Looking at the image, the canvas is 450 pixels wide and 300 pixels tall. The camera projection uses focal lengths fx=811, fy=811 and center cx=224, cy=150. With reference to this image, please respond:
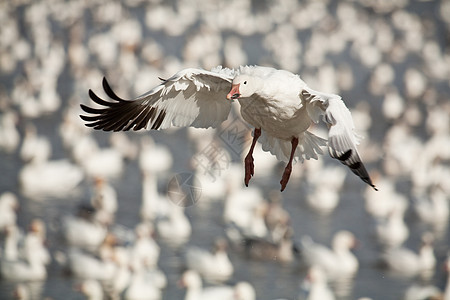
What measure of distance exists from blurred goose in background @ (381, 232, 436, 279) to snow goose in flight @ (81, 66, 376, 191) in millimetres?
8949

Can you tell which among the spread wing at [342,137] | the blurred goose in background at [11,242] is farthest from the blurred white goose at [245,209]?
the spread wing at [342,137]

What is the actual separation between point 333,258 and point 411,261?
1588 millimetres

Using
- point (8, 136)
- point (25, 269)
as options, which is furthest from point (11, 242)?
point (8, 136)

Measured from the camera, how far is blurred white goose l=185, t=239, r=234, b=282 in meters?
15.9

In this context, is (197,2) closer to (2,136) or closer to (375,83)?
(375,83)

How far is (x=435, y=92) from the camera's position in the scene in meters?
29.3

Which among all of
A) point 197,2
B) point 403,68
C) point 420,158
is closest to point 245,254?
point 420,158

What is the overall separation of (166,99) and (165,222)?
35.7ft

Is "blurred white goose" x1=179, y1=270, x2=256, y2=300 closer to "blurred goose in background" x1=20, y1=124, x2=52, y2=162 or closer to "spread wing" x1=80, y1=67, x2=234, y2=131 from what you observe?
"spread wing" x1=80, y1=67, x2=234, y2=131

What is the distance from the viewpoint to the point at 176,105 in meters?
7.61

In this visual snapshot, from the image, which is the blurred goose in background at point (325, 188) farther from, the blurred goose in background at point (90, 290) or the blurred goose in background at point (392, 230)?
the blurred goose in background at point (90, 290)

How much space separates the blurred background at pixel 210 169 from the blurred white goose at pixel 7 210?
0.05 m

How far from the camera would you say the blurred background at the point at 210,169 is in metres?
15.9

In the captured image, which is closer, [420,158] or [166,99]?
[166,99]
